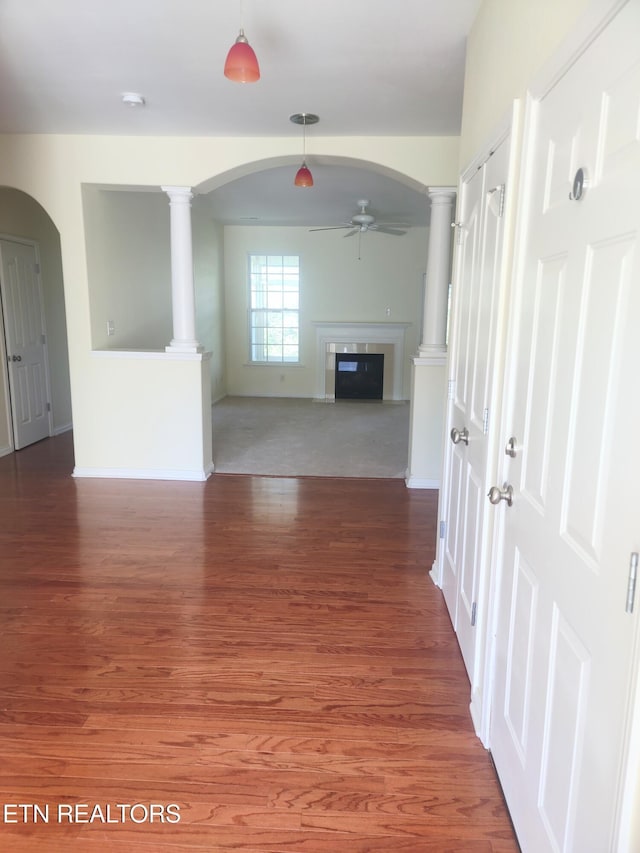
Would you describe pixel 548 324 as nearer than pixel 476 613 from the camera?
Yes

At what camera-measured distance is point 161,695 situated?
2055 millimetres

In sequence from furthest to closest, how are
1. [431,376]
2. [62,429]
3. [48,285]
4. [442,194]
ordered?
[62,429]
[48,285]
[431,376]
[442,194]

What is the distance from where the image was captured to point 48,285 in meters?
5.85

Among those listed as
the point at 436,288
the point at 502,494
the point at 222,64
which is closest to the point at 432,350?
the point at 436,288

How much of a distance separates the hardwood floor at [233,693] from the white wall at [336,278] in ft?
18.3

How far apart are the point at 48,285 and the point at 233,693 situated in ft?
17.0

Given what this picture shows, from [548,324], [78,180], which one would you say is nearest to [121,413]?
[78,180]

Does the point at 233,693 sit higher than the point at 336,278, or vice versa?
the point at 336,278

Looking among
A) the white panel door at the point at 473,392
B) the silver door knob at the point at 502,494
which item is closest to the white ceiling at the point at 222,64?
the white panel door at the point at 473,392

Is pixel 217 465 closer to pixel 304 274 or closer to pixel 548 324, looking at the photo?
pixel 548 324

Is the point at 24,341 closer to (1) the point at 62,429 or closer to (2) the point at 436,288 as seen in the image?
(1) the point at 62,429

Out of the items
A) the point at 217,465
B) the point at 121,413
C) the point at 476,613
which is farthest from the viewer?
the point at 217,465

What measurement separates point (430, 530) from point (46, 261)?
4824 millimetres

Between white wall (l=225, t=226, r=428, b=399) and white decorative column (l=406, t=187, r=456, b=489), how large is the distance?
4.25 metres
